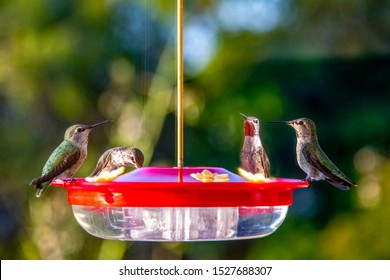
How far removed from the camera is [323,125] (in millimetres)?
4344

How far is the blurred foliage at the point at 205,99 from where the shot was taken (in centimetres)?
431

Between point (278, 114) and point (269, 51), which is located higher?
point (269, 51)

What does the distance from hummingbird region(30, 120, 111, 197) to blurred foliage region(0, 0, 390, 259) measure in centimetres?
192

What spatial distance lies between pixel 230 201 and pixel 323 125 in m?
2.65

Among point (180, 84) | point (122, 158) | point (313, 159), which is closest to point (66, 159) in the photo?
point (122, 158)

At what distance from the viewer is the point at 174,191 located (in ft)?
5.70

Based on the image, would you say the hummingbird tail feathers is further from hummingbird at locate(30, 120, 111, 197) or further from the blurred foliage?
the blurred foliage

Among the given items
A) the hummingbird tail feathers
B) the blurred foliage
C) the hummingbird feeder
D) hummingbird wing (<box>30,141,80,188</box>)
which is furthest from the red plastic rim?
the blurred foliage

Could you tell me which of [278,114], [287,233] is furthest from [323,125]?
[287,233]

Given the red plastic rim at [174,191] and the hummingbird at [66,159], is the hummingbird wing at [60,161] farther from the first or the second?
the red plastic rim at [174,191]

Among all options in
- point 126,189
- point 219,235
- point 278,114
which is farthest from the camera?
point 278,114

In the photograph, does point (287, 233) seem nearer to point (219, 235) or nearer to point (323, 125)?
point (323, 125)

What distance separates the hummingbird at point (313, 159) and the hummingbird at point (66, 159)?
595mm

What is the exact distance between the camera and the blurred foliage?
4.31 meters
